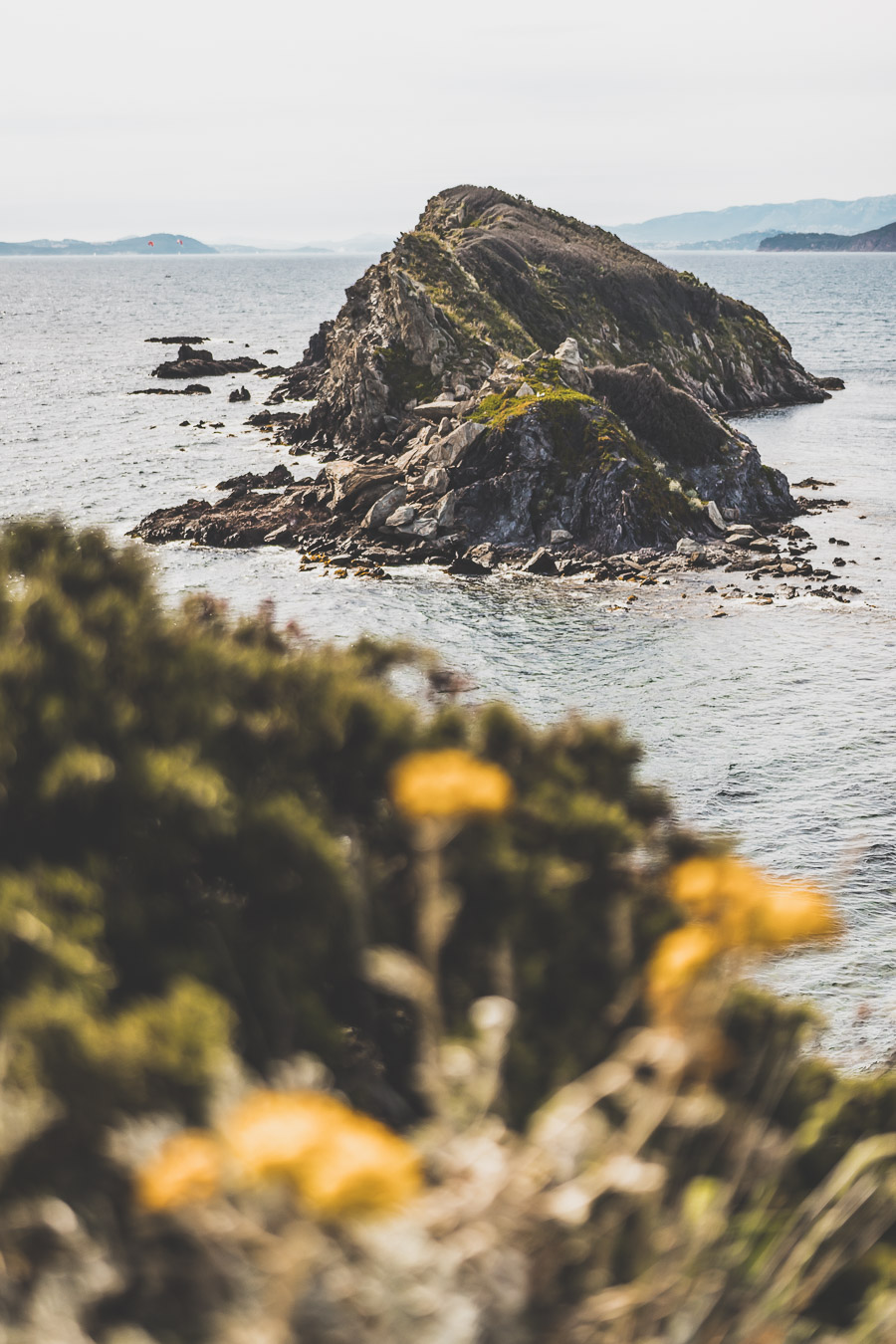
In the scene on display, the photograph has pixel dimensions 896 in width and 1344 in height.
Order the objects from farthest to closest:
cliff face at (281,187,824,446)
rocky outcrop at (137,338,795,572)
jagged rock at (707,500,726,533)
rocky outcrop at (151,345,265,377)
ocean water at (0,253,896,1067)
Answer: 1. rocky outcrop at (151,345,265,377)
2. cliff face at (281,187,824,446)
3. jagged rock at (707,500,726,533)
4. rocky outcrop at (137,338,795,572)
5. ocean water at (0,253,896,1067)

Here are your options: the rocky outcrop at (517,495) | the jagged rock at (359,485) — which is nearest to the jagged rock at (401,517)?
the rocky outcrop at (517,495)

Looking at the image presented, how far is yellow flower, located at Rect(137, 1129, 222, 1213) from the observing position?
1.87 m

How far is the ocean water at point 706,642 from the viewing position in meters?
14.9

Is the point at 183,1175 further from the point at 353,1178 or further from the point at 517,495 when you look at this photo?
the point at 517,495

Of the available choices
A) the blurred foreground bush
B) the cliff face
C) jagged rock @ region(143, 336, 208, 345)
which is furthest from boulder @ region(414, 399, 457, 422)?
jagged rock @ region(143, 336, 208, 345)

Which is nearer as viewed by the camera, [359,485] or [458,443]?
[359,485]

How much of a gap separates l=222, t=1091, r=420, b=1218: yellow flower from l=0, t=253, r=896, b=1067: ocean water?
1.82 metres

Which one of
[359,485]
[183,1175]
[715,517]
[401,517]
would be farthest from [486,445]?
[183,1175]

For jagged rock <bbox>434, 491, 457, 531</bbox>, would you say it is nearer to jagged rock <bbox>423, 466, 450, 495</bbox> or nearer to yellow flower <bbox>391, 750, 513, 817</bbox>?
jagged rock <bbox>423, 466, 450, 495</bbox>

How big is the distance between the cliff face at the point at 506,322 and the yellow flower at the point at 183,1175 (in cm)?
4291

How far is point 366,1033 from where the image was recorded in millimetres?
3824

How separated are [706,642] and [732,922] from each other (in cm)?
2288

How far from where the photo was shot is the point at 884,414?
59.7 meters

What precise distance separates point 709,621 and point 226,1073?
1001 inches
